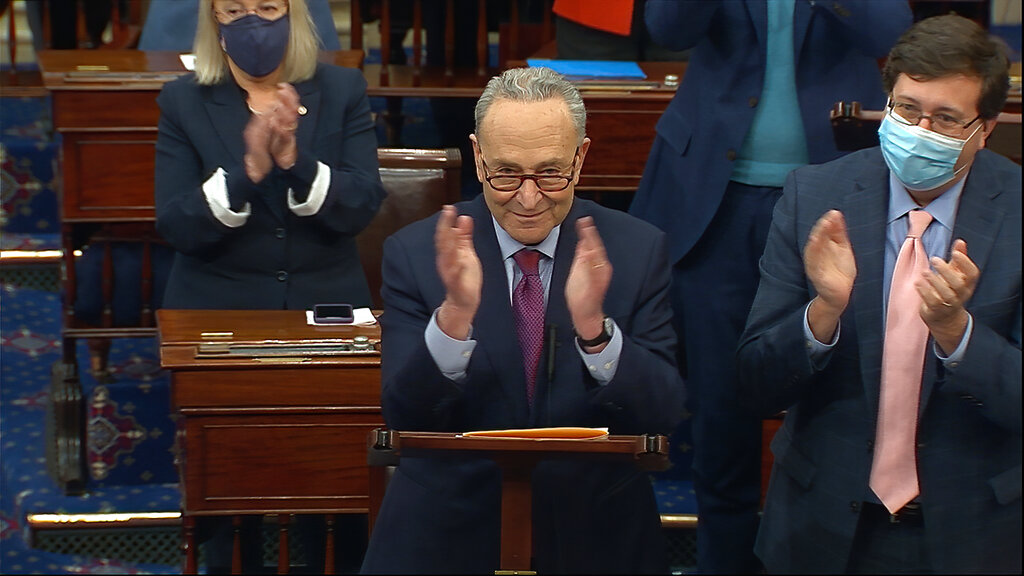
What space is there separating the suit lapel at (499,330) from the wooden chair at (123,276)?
1239 millimetres

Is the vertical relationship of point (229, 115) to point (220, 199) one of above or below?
above

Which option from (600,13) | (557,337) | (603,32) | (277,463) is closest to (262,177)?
(277,463)

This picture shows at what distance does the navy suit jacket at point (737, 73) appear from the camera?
237 cm

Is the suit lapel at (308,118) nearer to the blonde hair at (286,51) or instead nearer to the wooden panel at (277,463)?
the blonde hair at (286,51)

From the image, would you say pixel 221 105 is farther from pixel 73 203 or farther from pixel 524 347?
pixel 524 347

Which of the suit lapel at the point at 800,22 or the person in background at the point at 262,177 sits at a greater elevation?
the suit lapel at the point at 800,22

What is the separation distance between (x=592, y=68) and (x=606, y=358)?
1818 mm

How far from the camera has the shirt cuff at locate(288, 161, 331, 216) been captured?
2.55m

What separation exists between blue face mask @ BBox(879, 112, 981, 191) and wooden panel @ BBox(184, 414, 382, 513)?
3.49 feet

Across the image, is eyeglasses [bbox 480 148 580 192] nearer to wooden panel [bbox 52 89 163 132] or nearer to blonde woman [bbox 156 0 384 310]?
blonde woman [bbox 156 0 384 310]

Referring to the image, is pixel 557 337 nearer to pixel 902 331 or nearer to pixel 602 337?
pixel 602 337

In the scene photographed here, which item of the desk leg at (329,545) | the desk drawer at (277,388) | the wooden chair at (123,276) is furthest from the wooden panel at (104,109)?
the desk leg at (329,545)

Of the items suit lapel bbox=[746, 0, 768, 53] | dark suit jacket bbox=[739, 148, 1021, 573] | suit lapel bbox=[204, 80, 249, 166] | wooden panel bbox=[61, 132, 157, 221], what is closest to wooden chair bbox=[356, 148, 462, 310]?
suit lapel bbox=[204, 80, 249, 166]

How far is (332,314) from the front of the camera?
252cm
